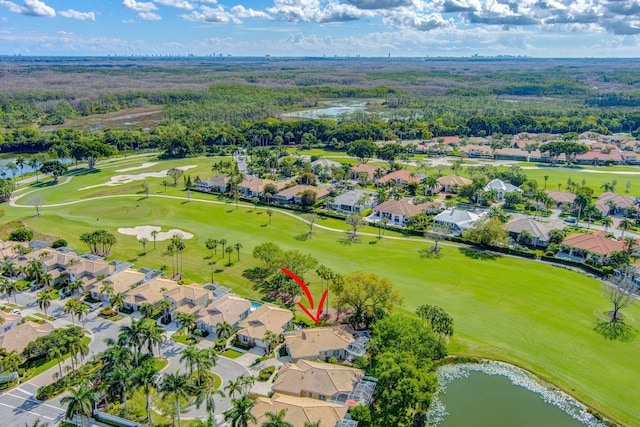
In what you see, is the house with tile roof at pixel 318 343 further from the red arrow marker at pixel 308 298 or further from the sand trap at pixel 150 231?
the sand trap at pixel 150 231

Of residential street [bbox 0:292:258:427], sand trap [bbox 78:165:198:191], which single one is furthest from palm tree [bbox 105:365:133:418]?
sand trap [bbox 78:165:198:191]

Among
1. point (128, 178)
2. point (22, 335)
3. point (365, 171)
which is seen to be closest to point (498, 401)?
point (22, 335)

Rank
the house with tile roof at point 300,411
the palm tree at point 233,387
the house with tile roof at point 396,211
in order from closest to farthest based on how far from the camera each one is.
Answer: the house with tile roof at point 300,411 < the palm tree at point 233,387 < the house with tile roof at point 396,211

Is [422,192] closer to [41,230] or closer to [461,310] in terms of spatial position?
[461,310]

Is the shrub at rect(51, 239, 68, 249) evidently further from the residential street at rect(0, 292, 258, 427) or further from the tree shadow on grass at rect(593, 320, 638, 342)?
the tree shadow on grass at rect(593, 320, 638, 342)

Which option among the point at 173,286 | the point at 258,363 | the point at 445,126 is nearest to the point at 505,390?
the point at 258,363

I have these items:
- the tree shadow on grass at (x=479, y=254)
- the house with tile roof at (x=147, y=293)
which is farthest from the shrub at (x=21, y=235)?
the tree shadow on grass at (x=479, y=254)

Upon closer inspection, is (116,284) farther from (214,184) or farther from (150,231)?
(214,184)
